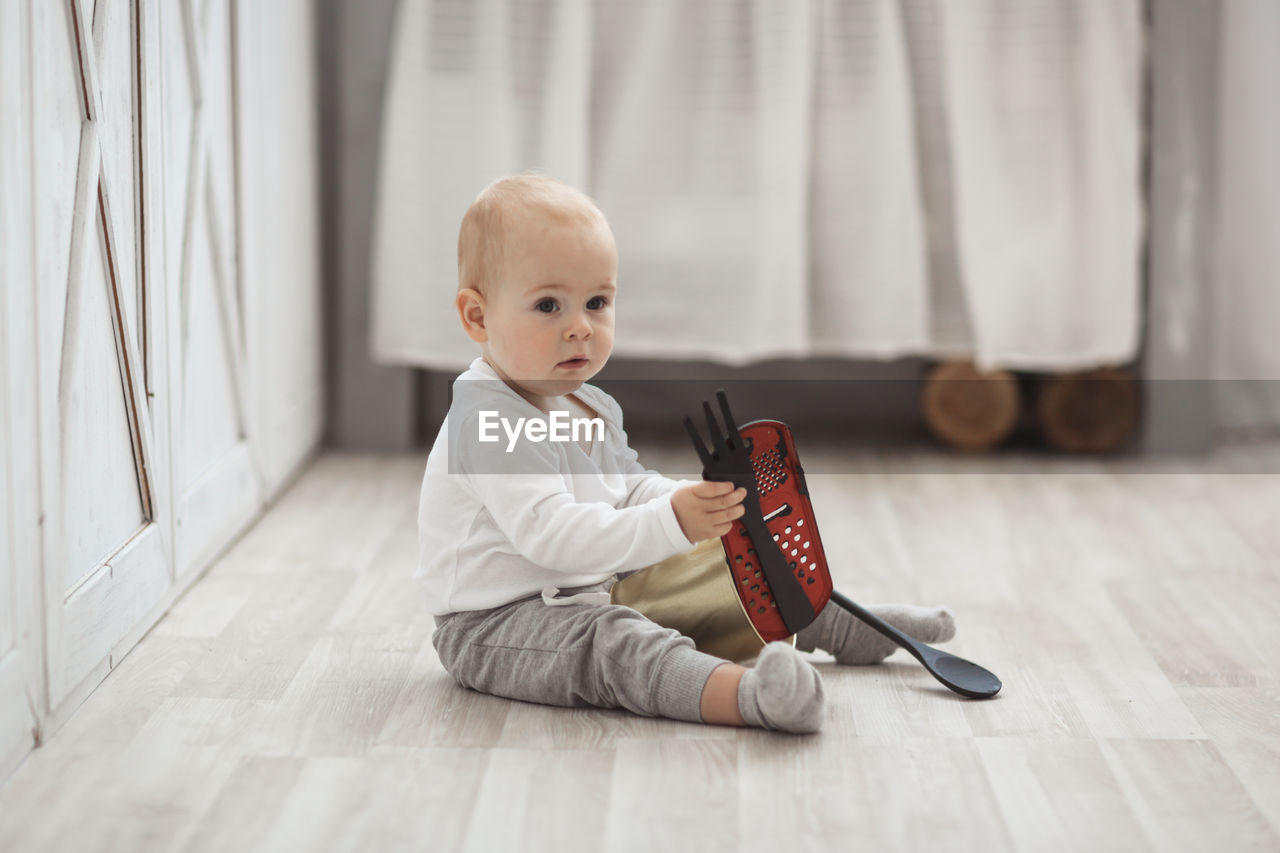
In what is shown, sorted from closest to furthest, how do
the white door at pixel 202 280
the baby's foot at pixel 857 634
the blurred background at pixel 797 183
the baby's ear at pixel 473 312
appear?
1. the baby's ear at pixel 473 312
2. the baby's foot at pixel 857 634
3. the white door at pixel 202 280
4. the blurred background at pixel 797 183

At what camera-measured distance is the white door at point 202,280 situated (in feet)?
5.29

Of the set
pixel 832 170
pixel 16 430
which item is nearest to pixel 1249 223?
pixel 832 170

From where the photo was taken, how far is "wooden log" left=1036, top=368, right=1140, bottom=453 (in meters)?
2.45

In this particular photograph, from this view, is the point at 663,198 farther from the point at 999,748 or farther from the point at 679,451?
the point at 999,748

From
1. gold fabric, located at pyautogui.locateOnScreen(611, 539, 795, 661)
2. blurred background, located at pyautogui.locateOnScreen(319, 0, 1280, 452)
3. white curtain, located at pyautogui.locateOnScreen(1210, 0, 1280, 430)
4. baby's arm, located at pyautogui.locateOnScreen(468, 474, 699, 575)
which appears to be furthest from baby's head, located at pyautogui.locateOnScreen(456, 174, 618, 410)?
white curtain, located at pyautogui.locateOnScreen(1210, 0, 1280, 430)

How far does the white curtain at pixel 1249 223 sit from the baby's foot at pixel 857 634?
1.30m

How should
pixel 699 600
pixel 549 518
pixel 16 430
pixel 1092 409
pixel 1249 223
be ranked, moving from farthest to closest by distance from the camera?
pixel 1249 223, pixel 1092 409, pixel 699 600, pixel 549 518, pixel 16 430

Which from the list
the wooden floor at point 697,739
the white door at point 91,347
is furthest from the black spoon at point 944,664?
the white door at point 91,347

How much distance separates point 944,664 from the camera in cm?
139

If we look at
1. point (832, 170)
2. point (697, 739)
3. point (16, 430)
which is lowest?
point (697, 739)

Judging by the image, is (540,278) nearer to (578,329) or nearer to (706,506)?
(578,329)

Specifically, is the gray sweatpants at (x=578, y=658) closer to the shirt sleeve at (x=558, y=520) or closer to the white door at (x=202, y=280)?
the shirt sleeve at (x=558, y=520)

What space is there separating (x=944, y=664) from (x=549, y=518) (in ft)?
1.45

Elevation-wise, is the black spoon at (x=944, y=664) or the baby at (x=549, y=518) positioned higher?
the baby at (x=549, y=518)
